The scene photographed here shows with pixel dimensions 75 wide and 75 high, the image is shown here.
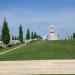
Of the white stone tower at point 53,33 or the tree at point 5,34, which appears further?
the white stone tower at point 53,33

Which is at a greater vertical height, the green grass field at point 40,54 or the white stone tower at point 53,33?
the white stone tower at point 53,33

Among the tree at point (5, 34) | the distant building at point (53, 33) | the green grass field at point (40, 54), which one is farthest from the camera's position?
the distant building at point (53, 33)

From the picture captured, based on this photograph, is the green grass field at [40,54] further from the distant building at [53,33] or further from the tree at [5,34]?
the distant building at [53,33]

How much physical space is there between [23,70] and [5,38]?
224 feet

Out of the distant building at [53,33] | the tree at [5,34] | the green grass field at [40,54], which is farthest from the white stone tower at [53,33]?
the green grass field at [40,54]

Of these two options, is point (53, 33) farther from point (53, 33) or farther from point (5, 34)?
point (5, 34)

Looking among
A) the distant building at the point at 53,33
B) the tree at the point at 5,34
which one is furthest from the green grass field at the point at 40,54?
the distant building at the point at 53,33

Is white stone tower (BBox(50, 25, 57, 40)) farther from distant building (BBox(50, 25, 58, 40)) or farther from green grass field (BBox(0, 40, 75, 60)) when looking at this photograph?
green grass field (BBox(0, 40, 75, 60))

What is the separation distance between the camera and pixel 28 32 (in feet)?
438

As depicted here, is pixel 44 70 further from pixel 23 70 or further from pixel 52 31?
pixel 52 31

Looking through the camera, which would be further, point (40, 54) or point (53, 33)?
point (53, 33)

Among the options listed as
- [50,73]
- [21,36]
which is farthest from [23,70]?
[21,36]

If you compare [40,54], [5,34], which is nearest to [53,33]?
[5,34]

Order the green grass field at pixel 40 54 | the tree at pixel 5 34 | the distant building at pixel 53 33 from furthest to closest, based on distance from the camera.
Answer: the distant building at pixel 53 33, the tree at pixel 5 34, the green grass field at pixel 40 54
